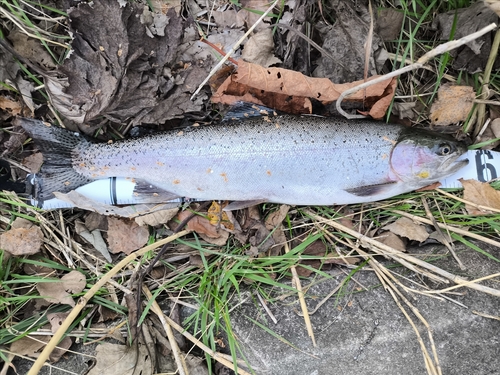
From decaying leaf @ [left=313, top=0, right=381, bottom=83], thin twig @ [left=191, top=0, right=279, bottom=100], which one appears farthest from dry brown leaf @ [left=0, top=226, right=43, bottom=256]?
decaying leaf @ [left=313, top=0, right=381, bottom=83]

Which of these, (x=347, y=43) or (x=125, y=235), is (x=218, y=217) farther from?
(x=347, y=43)

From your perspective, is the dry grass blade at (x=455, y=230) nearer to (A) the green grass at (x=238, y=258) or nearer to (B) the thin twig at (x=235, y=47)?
(A) the green grass at (x=238, y=258)

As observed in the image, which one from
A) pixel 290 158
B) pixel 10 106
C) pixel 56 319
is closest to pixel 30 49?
pixel 10 106

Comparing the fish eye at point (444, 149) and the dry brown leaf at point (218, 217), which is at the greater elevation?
the fish eye at point (444, 149)

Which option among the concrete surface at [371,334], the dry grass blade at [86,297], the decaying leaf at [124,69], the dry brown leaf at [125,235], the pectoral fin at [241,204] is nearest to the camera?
the dry grass blade at [86,297]

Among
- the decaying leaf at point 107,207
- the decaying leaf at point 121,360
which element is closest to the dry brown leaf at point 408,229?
the decaying leaf at point 107,207
